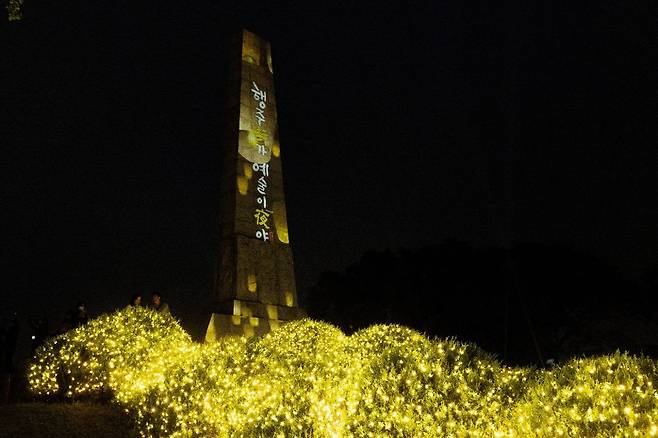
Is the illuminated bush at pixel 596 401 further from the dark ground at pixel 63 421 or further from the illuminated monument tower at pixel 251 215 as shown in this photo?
the illuminated monument tower at pixel 251 215

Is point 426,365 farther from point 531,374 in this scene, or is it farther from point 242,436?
point 242,436

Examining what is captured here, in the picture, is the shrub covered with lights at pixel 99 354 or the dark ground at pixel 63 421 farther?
Answer: the shrub covered with lights at pixel 99 354

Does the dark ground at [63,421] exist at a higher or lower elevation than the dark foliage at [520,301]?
lower

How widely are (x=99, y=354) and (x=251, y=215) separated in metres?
A: 6.20

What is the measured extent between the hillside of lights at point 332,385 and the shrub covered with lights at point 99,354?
0.06 feet

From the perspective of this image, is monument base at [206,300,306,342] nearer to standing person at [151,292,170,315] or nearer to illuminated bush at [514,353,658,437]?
standing person at [151,292,170,315]

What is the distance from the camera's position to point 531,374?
5.54 metres

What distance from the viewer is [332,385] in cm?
612

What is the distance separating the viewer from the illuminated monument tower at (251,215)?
13922 millimetres

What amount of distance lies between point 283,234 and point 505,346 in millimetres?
16293

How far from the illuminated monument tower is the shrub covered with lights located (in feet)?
11.4

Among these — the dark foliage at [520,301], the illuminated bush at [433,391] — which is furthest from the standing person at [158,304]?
A: the dark foliage at [520,301]

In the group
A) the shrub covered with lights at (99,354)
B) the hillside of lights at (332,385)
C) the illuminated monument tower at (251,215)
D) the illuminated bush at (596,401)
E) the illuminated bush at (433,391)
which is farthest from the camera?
the illuminated monument tower at (251,215)

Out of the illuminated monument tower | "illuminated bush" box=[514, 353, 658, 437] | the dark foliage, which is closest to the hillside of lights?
"illuminated bush" box=[514, 353, 658, 437]
